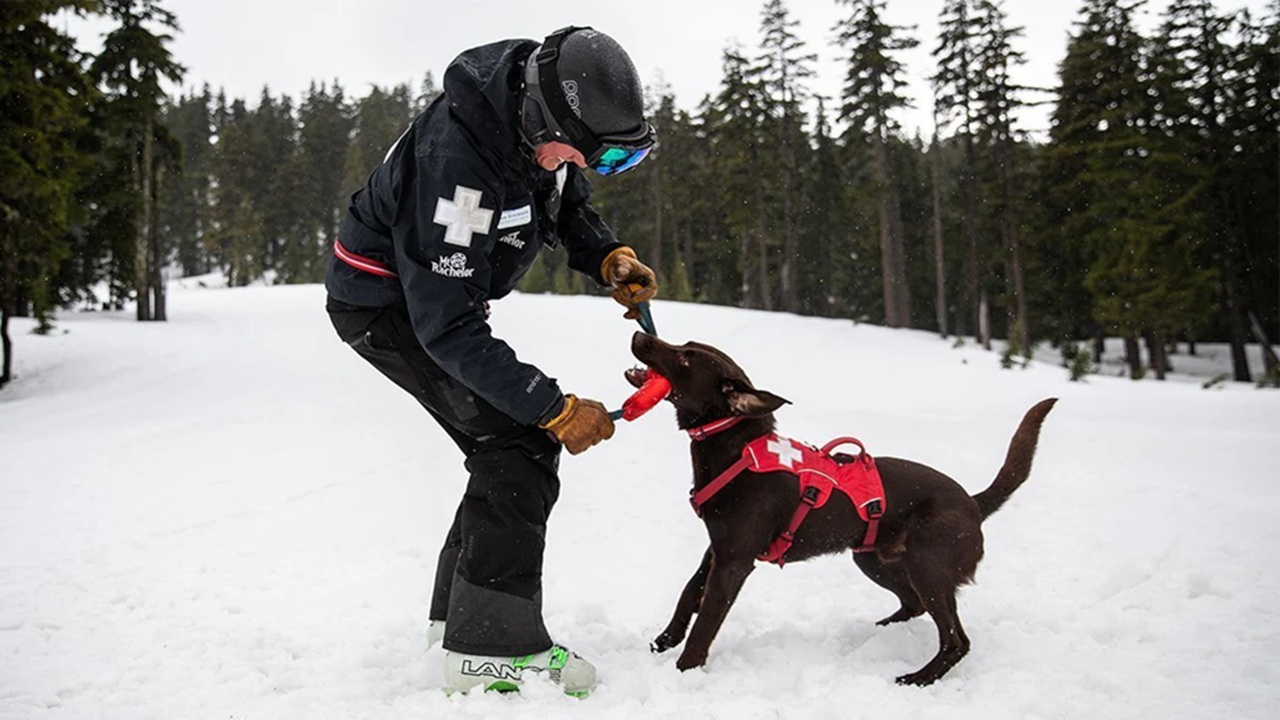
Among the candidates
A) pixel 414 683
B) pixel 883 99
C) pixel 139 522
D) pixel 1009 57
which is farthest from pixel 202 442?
pixel 1009 57

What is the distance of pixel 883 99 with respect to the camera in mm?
29234

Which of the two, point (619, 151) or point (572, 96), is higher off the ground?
point (572, 96)

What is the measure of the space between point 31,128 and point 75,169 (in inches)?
75.5

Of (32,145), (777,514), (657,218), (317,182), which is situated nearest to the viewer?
(777,514)

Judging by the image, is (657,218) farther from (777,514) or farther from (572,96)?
(572,96)

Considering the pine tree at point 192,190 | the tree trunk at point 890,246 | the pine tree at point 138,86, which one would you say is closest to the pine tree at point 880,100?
the tree trunk at point 890,246

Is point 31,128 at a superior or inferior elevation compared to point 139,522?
superior

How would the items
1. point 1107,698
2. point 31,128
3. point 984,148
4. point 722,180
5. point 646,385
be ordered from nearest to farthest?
1. point 1107,698
2. point 646,385
3. point 31,128
4. point 984,148
5. point 722,180

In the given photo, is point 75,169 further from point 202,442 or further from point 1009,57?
point 1009,57

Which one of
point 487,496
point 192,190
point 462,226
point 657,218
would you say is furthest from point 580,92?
point 192,190

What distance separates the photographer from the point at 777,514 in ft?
10.6

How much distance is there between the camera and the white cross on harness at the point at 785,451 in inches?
130

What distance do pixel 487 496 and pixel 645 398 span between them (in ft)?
2.32

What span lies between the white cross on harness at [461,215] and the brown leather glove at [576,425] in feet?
2.20
